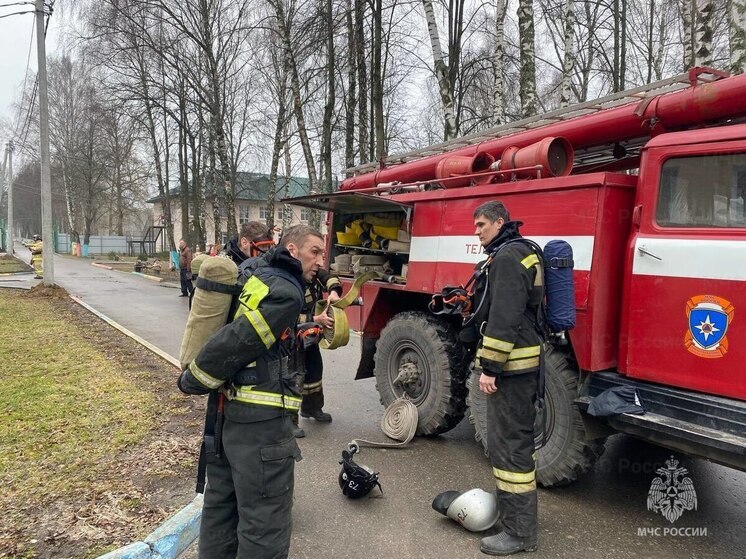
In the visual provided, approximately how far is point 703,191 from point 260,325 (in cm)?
264

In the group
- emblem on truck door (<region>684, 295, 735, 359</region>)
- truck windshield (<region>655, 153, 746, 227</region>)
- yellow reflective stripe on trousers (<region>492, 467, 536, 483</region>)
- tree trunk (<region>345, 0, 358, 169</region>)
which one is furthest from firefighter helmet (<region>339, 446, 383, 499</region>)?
tree trunk (<region>345, 0, 358, 169</region>)

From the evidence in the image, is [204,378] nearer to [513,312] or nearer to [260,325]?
[260,325]

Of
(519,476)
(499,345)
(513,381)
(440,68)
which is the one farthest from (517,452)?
(440,68)

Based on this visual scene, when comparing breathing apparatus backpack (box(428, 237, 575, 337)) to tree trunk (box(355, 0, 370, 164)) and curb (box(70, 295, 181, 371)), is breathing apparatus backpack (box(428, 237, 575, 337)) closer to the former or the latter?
curb (box(70, 295, 181, 371))

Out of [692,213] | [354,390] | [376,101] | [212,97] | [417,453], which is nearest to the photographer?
[692,213]

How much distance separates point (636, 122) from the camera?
3.60m

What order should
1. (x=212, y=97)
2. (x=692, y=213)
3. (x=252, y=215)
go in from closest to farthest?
(x=692, y=213)
(x=212, y=97)
(x=252, y=215)

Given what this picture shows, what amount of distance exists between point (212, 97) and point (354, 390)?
15.1 meters

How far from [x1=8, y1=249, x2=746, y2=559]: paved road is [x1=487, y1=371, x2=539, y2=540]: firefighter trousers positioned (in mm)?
232

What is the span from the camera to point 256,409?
7.41 feet

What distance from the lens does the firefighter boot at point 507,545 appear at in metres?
2.87

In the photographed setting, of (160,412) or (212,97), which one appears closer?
(160,412)

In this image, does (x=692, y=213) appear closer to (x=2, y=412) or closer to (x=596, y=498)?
(x=596, y=498)

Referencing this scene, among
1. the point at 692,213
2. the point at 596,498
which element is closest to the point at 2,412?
the point at 596,498
